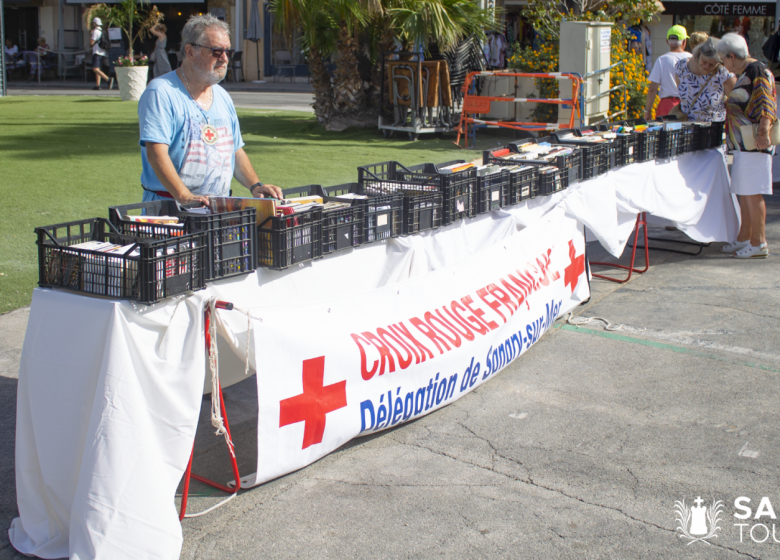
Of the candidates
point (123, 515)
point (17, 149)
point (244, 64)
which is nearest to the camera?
point (123, 515)

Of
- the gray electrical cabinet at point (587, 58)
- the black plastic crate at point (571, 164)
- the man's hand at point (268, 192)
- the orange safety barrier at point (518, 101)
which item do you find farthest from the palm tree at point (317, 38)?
the man's hand at point (268, 192)

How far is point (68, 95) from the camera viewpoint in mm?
24297

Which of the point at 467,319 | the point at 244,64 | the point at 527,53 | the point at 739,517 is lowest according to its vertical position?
the point at 739,517

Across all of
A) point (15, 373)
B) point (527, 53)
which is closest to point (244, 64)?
point (527, 53)

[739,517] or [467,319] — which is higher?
[467,319]

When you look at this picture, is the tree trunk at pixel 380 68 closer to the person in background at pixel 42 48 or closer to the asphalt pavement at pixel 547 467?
the asphalt pavement at pixel 547 467

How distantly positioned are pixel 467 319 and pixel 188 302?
172 centimetres

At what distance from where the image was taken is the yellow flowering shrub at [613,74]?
14.3 metres

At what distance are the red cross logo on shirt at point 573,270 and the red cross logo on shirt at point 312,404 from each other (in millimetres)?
2431

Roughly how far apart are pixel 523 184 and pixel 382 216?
1.49 metres

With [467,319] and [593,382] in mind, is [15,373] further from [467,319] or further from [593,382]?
[593,382]

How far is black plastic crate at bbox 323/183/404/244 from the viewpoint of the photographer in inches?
165

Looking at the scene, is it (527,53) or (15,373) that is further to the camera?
(527,53)

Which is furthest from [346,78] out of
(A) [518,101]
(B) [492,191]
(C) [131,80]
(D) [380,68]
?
(B) [492,191]
